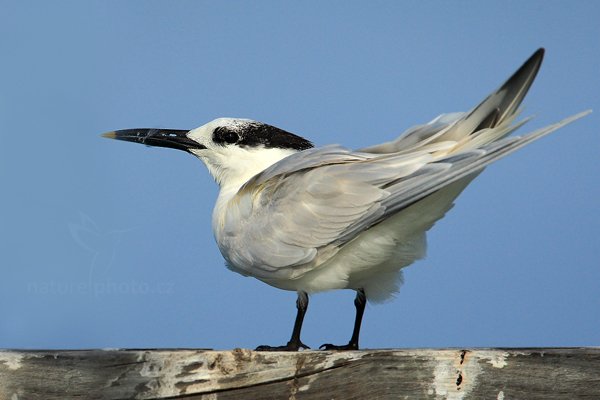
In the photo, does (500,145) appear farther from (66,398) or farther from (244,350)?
(66,398)

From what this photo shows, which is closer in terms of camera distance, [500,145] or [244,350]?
[244,350]

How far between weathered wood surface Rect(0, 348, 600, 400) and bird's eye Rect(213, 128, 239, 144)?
2052mm

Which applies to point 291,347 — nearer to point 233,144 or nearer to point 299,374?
point 299,374

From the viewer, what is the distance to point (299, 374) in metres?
2.76

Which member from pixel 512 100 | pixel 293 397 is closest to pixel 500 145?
pixel 512 100

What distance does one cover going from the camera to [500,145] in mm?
3174

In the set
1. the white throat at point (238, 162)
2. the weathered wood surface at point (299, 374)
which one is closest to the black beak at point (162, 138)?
the white throat at point (238, 162)

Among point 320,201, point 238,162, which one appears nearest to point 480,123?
point 320,201

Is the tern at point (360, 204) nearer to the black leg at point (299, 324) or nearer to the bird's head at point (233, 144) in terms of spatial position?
the black leg at point (299, 324)

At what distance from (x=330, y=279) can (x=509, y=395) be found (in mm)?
1258

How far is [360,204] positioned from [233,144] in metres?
1.32

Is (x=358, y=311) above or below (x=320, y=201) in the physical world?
below

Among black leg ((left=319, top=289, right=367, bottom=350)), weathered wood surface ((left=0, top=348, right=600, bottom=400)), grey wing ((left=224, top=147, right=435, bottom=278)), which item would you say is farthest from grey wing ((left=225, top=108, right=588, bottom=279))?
weathered wood surface ((left=0, top=348, right=600, bottom=400))

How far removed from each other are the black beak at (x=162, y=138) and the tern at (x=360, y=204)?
0.72 meters
